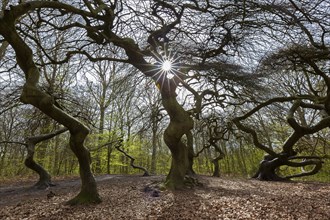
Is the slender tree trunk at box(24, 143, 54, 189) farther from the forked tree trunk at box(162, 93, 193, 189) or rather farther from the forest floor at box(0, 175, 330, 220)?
the forked tree trunk at box(162, 93, 193, 189)

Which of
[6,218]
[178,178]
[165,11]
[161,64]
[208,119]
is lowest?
[6,218]

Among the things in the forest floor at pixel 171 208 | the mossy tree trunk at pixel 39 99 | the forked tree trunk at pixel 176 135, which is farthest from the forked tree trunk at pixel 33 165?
the forked tree trunk at pixel 176 135

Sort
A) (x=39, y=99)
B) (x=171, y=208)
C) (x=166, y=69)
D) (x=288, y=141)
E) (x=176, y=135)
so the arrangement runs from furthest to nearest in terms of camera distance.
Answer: (x=288, y=141), (x=166, y=69), (x=176, y=135), (x=171, y=208), (x=39, y=99)

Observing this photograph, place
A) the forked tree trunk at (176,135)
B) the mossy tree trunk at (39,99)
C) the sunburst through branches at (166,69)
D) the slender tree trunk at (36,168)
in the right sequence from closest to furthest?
the mossy tree trunk at (39,99) → the forked tree trunk at (176,135) → the sunburst through branches at (166,69) → the slender tree trunk at (36,168)

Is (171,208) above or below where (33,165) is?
below

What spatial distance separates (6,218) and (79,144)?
5.53 ft

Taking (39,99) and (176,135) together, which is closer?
(39,99)

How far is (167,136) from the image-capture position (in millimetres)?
5914

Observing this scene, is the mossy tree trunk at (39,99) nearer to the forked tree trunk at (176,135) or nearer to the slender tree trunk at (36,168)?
the forked tree trunk at (176,135)

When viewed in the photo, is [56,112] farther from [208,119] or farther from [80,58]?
[208,119]

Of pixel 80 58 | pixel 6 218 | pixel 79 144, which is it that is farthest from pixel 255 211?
pixel 80 58

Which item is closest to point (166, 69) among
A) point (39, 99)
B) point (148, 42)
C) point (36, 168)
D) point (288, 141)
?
point (148, 42)

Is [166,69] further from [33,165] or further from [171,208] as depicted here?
[33,165]

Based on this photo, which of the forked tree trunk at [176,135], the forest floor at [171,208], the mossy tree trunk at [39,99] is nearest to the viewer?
the forest floor at [171,208]
